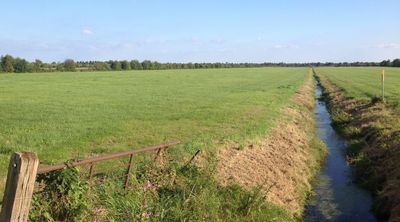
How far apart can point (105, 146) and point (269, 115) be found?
12.1 m

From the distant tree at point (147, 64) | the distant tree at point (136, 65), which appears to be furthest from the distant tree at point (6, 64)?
the distant tree at point (147, 64)

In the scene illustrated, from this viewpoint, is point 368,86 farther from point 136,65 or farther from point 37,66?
point 136,65

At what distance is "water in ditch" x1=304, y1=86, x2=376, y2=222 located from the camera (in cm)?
1305

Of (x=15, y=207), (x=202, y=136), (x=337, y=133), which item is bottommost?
(x=337, y=133)

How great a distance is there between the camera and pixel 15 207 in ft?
15.3

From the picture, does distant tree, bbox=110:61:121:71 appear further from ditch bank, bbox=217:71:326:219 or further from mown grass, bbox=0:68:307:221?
ditch bank, bbox=217:71:326:219

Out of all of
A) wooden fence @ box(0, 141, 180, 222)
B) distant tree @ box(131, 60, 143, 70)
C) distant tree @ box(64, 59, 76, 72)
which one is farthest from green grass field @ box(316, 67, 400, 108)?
distant tree @ box(131, 60, 143, 70)

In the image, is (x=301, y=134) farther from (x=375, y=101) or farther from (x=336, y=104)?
(x=336, y=104)

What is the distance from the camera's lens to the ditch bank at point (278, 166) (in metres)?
13.0

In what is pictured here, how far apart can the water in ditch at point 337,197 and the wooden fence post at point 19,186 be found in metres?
9.60

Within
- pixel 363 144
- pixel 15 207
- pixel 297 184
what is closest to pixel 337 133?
pixel 363 144

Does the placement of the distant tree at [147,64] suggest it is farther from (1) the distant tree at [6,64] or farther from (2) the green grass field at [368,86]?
(2) the green grass field at [368,86]

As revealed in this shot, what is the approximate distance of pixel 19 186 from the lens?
182 inches

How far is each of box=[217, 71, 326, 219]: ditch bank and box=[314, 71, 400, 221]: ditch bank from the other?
1603 millimetres
